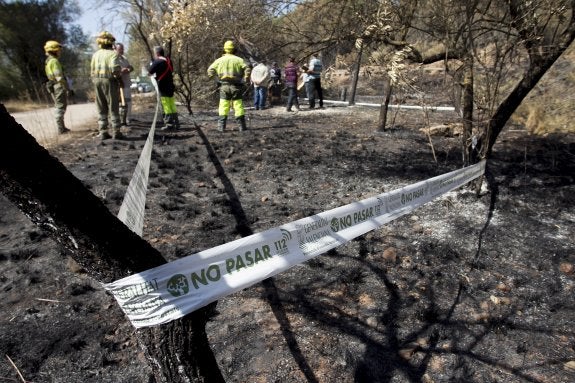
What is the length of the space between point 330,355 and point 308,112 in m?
10.9

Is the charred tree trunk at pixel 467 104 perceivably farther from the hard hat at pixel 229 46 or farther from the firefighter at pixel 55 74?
the firefighter at pixel 55 74

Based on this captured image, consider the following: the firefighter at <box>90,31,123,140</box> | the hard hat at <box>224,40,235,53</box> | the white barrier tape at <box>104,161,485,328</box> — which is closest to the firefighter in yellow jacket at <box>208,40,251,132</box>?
the hard hat at <box>224,40,235,53</box>

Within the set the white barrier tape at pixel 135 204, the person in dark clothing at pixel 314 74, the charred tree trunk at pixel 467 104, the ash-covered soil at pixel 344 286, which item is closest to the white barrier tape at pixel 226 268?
the ash-covered soil at pixel 344 286

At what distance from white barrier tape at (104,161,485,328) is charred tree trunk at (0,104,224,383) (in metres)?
0.07

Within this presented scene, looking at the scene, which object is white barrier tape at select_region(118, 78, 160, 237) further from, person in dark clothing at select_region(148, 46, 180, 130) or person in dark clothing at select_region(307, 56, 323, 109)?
person in dark clothing at select_region(307, 56, 323, 109)

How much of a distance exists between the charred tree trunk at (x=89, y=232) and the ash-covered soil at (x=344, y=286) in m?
0.81

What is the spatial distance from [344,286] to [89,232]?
7.71ft

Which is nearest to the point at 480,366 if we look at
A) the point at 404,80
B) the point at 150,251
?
the point at 150,251

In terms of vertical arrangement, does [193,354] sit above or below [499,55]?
Answer: below

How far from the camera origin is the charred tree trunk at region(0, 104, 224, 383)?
4.63 ft

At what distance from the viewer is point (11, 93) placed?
19953 millimetres

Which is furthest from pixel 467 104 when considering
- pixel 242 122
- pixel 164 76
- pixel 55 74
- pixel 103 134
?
pixel 55 74

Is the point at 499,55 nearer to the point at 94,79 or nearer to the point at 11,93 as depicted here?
the point at 94,79

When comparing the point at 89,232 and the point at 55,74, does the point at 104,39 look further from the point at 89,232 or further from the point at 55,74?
the point at 89,232
